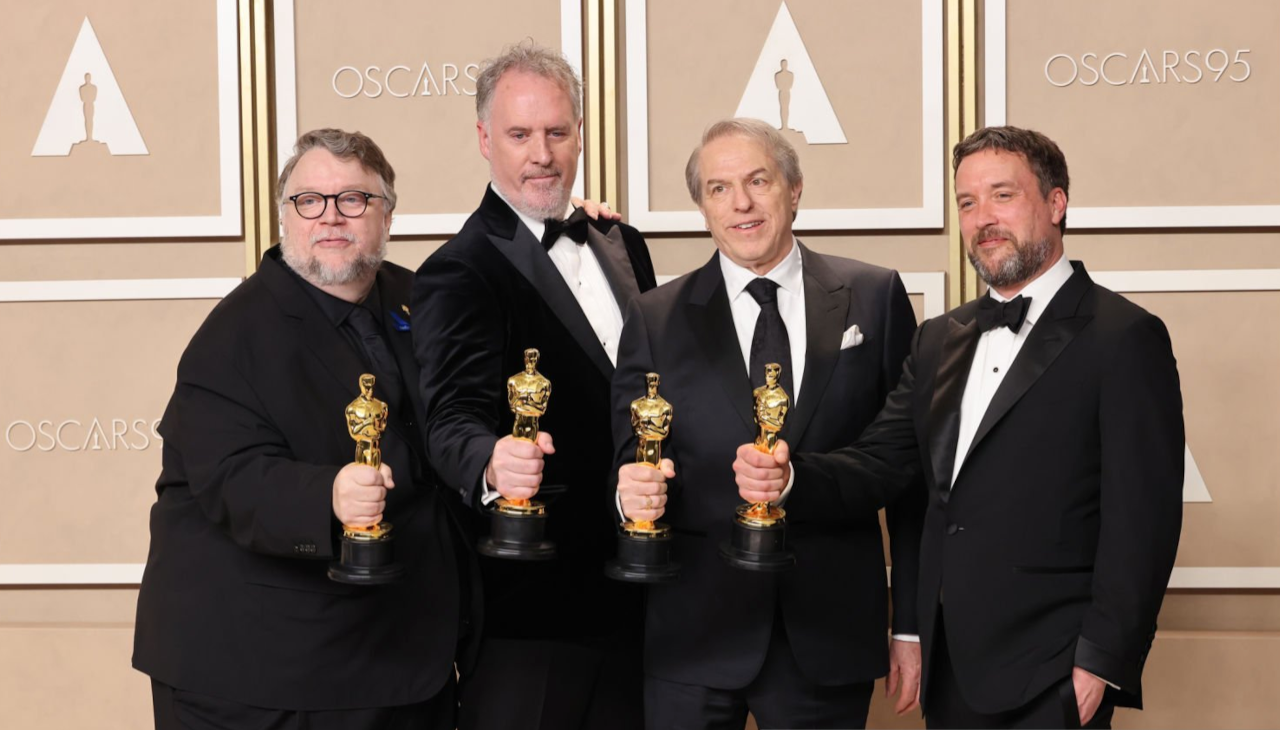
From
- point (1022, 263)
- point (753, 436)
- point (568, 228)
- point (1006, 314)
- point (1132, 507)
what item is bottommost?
point (1132, 507)

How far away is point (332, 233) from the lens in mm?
2799

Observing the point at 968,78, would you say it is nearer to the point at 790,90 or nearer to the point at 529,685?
the point at 790,90

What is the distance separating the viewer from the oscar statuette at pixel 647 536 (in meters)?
2.34

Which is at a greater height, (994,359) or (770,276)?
(770,276)

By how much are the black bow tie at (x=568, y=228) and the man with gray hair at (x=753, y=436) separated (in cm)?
31

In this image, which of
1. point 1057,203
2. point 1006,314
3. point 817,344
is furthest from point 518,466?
point 1057,203

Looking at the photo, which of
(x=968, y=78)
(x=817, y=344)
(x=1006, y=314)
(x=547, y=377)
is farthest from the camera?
(x=968, y=78)

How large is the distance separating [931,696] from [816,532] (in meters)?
0.42

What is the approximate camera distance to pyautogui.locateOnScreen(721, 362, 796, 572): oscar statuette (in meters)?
2.31

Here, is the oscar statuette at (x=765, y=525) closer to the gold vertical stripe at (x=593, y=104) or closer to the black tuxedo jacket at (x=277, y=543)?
the black tuxedo jacket at (x=277, y=543)

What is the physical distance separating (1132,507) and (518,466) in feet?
3.89

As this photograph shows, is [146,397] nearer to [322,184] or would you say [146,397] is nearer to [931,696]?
[322,184]

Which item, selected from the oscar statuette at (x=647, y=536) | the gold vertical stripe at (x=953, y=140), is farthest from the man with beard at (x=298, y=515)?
the gold vertical stripe at (x=953, y=140)

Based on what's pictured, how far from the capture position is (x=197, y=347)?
2719mm
